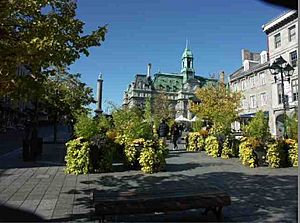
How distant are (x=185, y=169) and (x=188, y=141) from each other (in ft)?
27.8

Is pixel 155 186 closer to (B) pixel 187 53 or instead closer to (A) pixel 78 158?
(A) pixel 78 158

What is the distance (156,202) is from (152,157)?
5982 millimetres

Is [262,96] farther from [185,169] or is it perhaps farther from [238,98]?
[185,169]

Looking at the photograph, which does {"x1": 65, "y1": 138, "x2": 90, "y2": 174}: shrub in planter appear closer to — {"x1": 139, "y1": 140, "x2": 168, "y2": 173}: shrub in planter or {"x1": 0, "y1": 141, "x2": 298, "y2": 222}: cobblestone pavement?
{"x1": 0, "y1": 141, "x2": 298, "y2": 222}: cobblestone pavement

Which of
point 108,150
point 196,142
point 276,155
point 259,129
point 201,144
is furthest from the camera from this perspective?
point 196,142

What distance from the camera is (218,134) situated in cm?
1642

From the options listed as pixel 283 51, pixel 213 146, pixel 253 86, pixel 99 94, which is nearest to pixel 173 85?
pixel 253 86

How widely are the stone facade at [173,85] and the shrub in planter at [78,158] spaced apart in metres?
97.6

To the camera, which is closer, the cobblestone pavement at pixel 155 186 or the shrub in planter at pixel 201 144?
the cobblestone pavement at pixel 155 186

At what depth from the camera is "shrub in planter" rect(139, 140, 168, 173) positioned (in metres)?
11.1

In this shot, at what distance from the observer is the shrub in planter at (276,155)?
12.1 metres

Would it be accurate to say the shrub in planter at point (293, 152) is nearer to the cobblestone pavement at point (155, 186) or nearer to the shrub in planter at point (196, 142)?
the cobblestone pavement at point (155, 186)

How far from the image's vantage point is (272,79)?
42.4 metres

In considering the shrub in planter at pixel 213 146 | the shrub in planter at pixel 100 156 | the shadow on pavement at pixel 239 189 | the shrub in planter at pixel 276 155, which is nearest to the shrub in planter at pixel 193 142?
the shrub in planter at pixel 213 146
